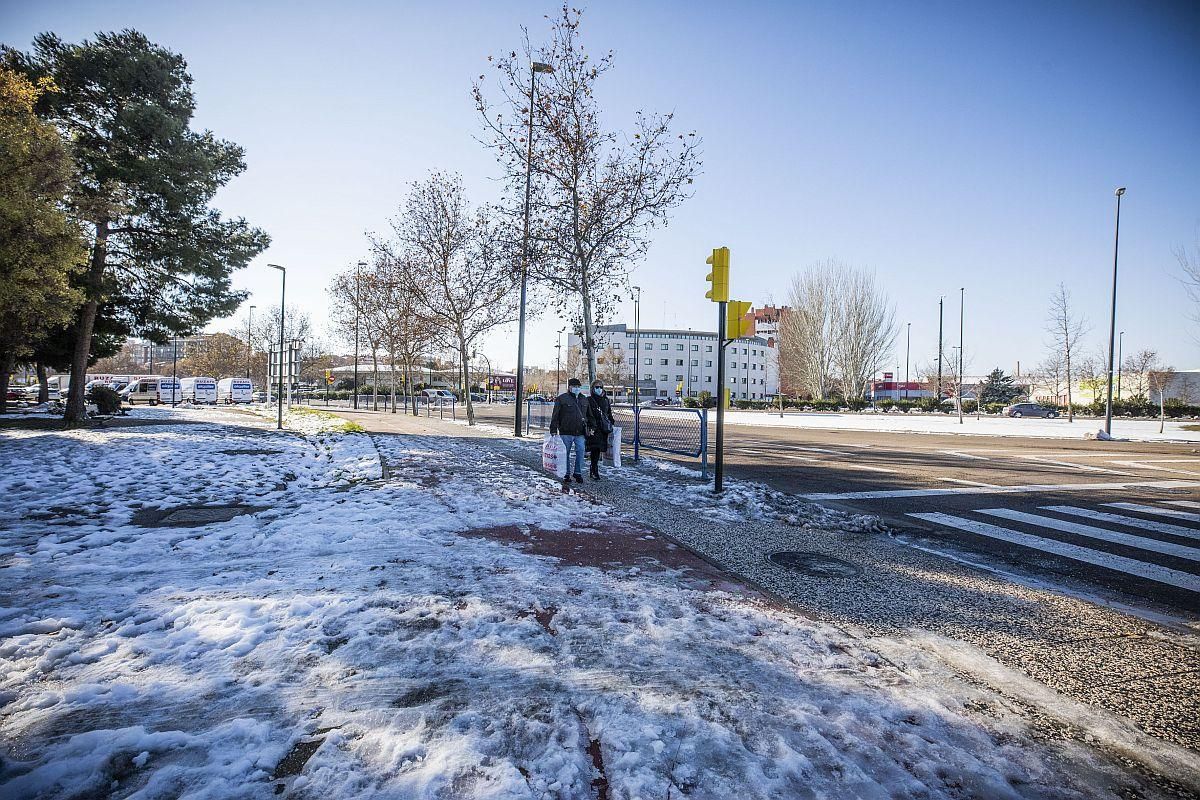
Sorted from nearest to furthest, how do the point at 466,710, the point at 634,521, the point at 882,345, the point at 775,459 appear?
the point at 466,710
the point at 634,521
the point at 775,459
the point at 882,345

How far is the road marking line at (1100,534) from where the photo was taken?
5.64 meters

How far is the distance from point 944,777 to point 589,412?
8.02 metres

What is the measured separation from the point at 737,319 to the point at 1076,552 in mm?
4855

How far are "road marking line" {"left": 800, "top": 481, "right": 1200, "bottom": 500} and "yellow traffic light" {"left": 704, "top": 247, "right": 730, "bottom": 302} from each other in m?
3.41

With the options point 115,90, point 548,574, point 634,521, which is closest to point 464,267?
point 115,90

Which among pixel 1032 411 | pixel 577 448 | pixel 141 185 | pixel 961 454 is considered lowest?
pixel 961 454

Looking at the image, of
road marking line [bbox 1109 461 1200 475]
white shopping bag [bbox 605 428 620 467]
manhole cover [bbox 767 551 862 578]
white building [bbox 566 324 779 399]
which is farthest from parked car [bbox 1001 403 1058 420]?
white building [bbox 566 324 779 399]

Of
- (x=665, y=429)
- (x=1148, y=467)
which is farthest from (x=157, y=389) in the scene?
(x=1148, y=467)

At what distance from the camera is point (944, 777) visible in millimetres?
2158

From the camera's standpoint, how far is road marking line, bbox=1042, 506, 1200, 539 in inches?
252

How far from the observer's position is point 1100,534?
20.7ft

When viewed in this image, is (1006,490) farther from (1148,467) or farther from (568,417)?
(568,417)

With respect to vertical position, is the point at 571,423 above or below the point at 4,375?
below

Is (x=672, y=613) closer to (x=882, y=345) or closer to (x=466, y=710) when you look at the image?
(x=466, y=710)
